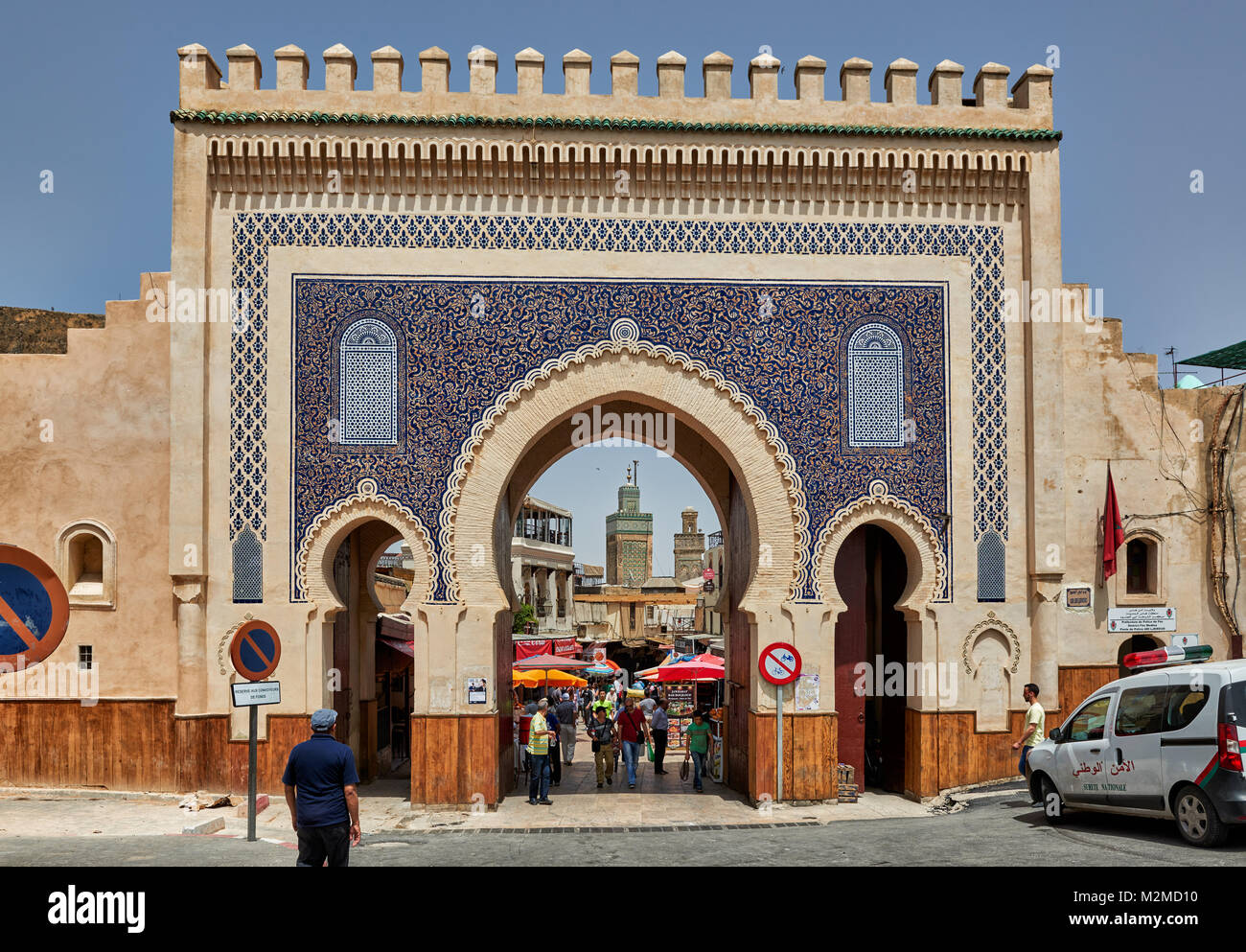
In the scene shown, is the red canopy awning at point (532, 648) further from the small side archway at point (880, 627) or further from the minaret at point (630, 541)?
the minaret at point (630, 541)

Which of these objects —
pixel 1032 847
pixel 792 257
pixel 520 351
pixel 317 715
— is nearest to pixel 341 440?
pixel 520 351

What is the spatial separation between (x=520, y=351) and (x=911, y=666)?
5.81 metres

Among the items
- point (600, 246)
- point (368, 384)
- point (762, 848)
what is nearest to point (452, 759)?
point (762, 848)

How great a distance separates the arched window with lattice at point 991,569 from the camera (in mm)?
12883

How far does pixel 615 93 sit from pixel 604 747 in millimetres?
8271

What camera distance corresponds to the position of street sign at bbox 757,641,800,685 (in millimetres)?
12422

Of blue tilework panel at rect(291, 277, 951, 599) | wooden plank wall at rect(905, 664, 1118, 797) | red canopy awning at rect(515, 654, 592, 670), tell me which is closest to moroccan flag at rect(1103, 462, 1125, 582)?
wooden plank wall at rect(905, 664, 1118, 797)

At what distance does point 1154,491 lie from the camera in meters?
13.2

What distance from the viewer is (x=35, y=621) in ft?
40.7

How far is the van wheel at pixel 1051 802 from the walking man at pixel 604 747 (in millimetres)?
6330

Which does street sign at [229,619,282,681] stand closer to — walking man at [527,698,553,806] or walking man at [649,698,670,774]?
walking man at [527,698,553,806]

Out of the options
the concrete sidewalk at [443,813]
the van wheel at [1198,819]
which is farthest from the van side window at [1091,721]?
the concrete sidewalk at [443,813]

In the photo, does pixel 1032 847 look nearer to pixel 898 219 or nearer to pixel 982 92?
pixel 898 219

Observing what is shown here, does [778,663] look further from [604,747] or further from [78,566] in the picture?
Result: [78,566]
